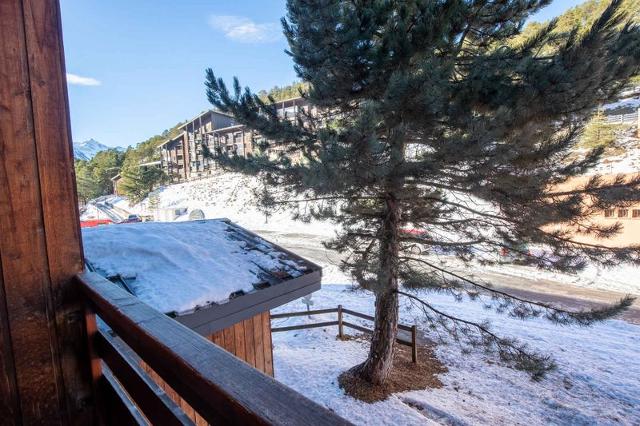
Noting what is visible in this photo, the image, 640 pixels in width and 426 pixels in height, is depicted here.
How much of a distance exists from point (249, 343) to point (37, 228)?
114 inches

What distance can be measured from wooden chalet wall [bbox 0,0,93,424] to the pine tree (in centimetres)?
277

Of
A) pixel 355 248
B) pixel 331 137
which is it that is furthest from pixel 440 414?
pixel 331 137

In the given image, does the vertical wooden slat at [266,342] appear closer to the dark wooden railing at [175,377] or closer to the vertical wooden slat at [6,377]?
the dark wooden railing at [175,377]

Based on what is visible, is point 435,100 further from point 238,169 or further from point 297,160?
point 238,169

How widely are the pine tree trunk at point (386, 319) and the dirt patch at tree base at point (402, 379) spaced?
6.4 inches

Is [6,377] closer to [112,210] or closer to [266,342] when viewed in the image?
[266,342]

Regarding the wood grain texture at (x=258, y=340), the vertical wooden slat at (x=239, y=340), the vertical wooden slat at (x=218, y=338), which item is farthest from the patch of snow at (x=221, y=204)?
the vertical wooden slat at (x=218, y=338)

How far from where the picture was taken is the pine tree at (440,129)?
3.67 metres

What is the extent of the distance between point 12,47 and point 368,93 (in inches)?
176

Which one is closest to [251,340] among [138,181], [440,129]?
[440,129]

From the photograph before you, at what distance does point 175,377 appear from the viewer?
0.61 metres

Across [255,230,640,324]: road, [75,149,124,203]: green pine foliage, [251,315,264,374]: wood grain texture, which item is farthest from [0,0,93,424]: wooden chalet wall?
[75,149,124,203]: green pine foliage

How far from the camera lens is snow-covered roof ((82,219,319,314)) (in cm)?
264

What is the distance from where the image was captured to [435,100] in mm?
3672
